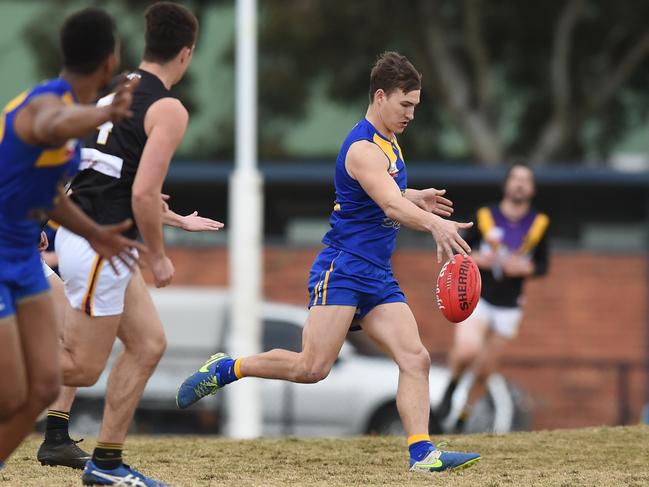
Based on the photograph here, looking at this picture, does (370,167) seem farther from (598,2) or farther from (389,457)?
(598,2)

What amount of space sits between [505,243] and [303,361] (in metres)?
5.17

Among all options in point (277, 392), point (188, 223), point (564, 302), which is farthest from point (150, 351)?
point (564, 302)

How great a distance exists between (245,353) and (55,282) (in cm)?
747

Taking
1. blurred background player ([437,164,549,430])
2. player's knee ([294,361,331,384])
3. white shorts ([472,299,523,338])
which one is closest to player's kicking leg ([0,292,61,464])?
player's knee ([294,361,331,384])

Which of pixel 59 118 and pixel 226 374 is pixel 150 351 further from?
pixel 59 118

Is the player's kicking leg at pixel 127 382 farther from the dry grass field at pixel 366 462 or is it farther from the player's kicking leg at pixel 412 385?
the player's kicking leg at pixel 412 385

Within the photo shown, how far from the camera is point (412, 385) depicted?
7.97m

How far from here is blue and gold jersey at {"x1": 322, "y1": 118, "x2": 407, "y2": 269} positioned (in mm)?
8023

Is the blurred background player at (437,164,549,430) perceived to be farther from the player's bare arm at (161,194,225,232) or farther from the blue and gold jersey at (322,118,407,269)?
the player's bare arm at (161,194,225,232)

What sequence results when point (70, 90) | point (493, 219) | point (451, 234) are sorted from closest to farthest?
point (70, 90)
point (451, 234)
point (493, 219)

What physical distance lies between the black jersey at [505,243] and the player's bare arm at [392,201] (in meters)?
4.92

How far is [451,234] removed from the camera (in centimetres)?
737

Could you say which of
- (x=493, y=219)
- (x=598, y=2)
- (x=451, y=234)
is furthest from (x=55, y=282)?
(x=598, y=2)

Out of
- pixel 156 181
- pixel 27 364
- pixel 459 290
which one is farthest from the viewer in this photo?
pixel 459 290
